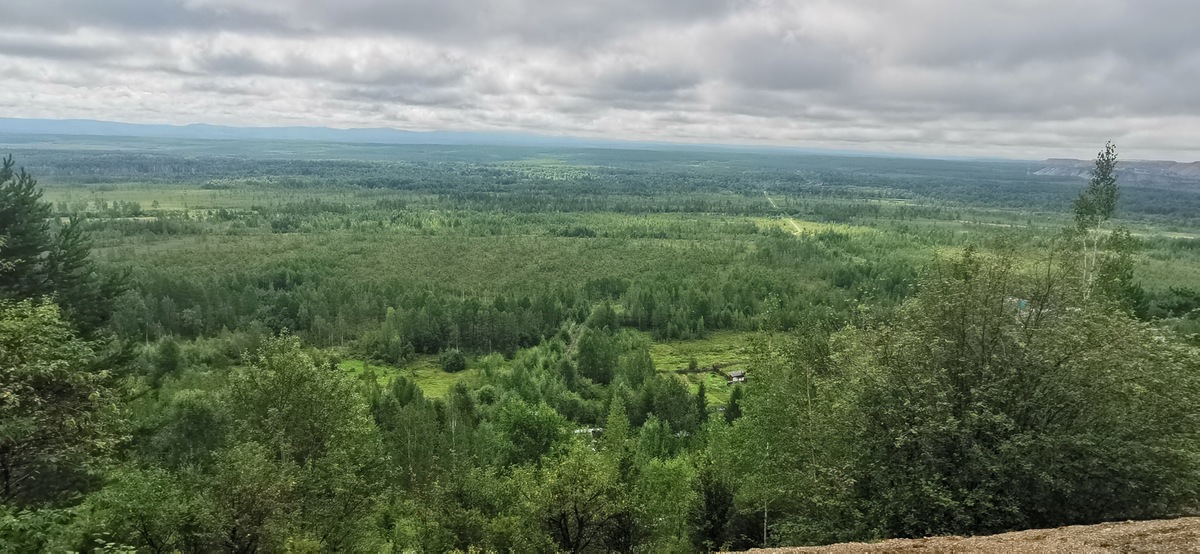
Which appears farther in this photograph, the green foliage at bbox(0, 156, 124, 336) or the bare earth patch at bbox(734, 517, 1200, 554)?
the green foliage at bbox(0, 156, 124, 336)

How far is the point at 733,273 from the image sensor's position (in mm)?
119250

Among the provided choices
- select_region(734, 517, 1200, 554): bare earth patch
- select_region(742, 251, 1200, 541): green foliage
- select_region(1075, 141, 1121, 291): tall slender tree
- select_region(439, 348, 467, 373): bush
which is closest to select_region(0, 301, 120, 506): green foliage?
select_region(734, 517, 1200, 554): bare earth patch

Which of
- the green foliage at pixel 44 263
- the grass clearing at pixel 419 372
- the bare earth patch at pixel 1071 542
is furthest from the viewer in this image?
Result: the grass clearing at pixel 419 372

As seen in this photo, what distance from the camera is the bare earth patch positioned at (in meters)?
12.7

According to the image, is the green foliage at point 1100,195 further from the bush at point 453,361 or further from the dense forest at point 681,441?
the bush at point 453,361

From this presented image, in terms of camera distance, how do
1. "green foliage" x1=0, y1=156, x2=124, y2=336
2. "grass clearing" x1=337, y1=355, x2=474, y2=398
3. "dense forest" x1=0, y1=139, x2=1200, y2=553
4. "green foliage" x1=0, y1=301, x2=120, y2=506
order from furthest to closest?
"grass clearing" x1=337, y1=355, x2=474, y2=398 → "green foliage" x1=0, y1=156, x2=124, y2=336 → "dense forest" x1=0, y1=139, x2=1200, y2=553 → "green foliage" x1=0, y1=301, x2=120, y2=506

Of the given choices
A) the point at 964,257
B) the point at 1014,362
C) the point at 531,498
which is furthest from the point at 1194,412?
the point at 531,498

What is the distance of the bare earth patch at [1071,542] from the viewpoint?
12.7m

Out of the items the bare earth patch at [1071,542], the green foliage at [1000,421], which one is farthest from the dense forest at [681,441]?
the bare earth patch at [1071,542]

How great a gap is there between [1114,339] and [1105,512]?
469 centimetres

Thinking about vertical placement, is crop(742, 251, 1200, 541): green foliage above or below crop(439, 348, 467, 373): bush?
above

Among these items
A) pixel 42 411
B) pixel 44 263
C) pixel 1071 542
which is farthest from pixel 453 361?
pixel 1071 542

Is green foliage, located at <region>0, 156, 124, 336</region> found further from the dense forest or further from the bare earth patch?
the bare earth patch

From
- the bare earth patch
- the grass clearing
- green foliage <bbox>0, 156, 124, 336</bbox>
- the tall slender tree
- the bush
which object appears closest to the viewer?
the bare earth patch
